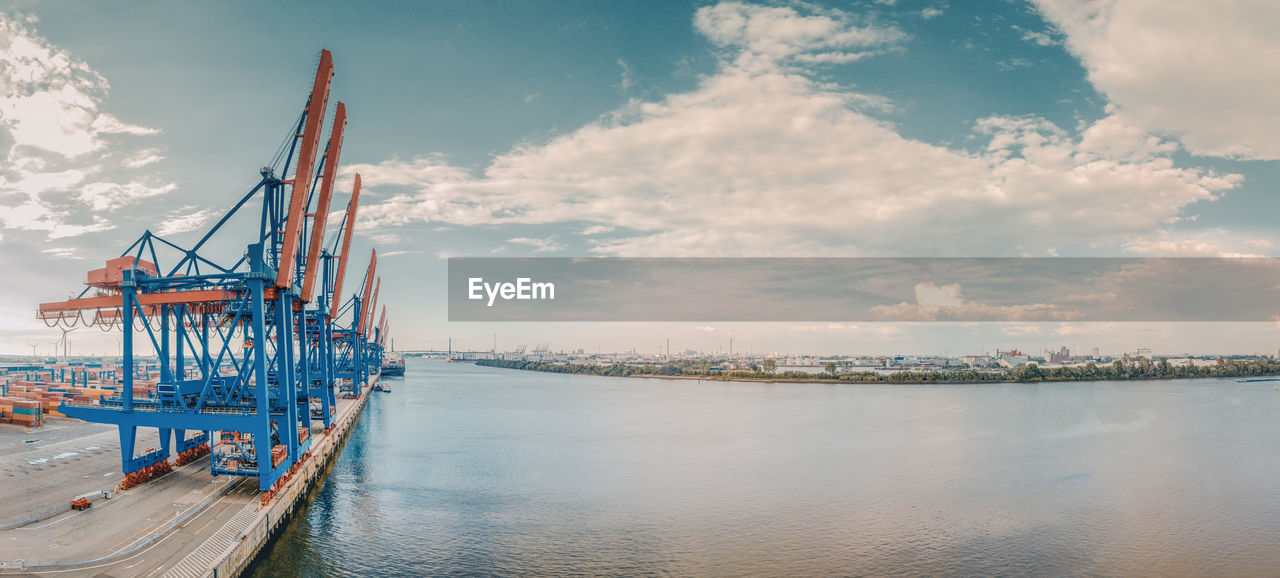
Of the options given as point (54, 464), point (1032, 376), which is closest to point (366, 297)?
point (54, 464)

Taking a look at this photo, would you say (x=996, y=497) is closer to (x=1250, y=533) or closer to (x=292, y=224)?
(x=1250, y=533)

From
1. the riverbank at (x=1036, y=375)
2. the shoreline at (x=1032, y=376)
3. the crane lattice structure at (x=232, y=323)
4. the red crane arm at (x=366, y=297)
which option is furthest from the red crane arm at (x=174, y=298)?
the riverbank at (x=1036, y=375)

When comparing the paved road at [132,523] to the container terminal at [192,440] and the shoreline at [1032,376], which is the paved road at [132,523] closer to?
the container terminal at [192,440]

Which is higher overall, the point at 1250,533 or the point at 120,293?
the point at 120,293

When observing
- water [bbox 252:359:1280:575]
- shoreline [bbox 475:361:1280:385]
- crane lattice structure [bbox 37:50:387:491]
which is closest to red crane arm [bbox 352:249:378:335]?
water [bbox 252:359:1280:575]

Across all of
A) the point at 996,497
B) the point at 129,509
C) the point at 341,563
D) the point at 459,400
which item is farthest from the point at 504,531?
the point at 459,400

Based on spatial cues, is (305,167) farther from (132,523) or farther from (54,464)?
(54,464)

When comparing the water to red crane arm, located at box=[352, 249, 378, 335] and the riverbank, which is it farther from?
the riverbank
